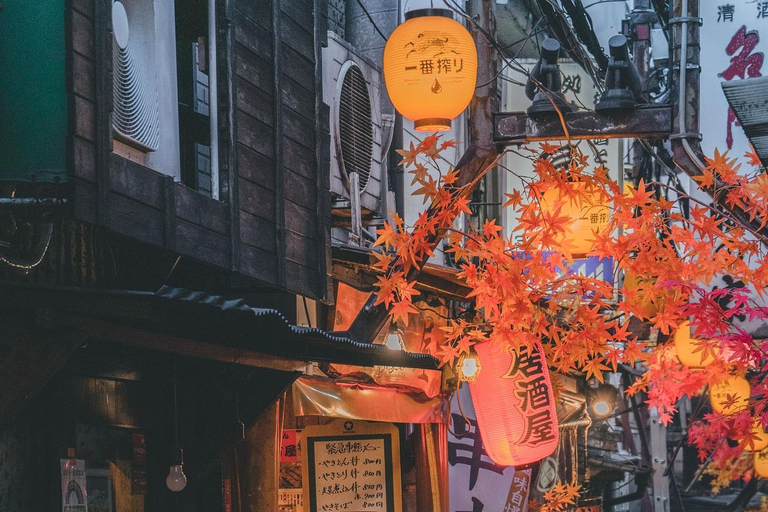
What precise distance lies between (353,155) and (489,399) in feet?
12.4

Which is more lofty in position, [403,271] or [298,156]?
[298,156]

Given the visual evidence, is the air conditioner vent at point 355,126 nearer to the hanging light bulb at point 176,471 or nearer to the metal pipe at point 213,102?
the metal pipe at point 213,102

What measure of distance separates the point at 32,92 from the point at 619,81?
21.5ft

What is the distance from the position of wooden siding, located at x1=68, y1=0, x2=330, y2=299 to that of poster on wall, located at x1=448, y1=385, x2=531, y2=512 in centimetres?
692

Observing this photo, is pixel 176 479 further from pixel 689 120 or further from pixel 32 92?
pixel 689 120

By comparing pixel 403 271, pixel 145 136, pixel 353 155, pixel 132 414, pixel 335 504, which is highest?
pixel 353 155

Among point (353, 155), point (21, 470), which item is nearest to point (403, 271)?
→ point (353, 155)

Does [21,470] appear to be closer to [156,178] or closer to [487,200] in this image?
[156,178]

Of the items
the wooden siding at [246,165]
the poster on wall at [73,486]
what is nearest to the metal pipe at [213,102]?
the wooden siding at [246,165]

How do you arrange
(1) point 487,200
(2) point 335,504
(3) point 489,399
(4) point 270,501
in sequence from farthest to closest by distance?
(1) point 487,200 < (3) point 489,399 < (2) point 335,504 < (4) point 270,501

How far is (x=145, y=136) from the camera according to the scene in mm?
10633

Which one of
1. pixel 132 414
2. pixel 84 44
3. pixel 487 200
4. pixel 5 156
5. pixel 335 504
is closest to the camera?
pixel 5 156

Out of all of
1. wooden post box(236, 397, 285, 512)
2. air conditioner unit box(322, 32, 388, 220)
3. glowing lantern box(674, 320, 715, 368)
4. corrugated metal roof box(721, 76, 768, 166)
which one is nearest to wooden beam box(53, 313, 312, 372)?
wooden post box(236, 397, 285, 512)

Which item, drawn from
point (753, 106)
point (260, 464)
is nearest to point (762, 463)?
point (260, 464)
